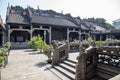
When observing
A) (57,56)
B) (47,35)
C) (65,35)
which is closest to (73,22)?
(65,35)

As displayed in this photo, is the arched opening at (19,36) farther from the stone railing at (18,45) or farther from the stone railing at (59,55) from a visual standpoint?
the stone railing at (59,55)

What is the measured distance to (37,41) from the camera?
54.1 feet

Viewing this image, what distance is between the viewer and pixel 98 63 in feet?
21.9

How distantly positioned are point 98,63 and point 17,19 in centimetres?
1976

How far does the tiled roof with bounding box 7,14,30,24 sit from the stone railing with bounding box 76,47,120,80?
58.7ft

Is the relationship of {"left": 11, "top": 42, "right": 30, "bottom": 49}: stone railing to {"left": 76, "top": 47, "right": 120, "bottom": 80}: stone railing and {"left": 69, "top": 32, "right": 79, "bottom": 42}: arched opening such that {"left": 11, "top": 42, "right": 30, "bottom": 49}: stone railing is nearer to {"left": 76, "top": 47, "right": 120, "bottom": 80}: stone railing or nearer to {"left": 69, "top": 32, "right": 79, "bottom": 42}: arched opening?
{"left": 69, "top": 32, "right": 79, "bottom": 42}: arched opening

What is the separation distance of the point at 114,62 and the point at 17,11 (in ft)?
79.2

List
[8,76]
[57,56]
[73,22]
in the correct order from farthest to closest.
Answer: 1. [73,22]
2. [57,56]
3. [8,76]

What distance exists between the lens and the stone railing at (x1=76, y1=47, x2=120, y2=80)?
18.9ft

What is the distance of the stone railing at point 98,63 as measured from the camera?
577 cm

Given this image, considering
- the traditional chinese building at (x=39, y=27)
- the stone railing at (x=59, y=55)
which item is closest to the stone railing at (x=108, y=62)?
the stone railing at (x=59, y=55)

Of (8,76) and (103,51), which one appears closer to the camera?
(103,51)

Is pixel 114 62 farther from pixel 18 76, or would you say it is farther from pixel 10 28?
pixel 10 28

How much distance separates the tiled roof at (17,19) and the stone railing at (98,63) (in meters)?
17.9
